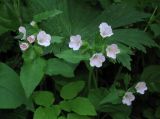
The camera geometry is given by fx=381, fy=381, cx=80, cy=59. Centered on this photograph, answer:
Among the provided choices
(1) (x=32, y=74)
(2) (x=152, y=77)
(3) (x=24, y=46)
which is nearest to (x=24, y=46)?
(3) (x=24, y=46)

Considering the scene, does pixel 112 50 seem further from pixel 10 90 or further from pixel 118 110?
pixel 10 90

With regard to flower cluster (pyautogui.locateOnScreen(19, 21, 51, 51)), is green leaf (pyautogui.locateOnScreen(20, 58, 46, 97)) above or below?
below

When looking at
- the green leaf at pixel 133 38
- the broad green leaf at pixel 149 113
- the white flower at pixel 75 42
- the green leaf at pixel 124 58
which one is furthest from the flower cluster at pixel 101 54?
the broad green leaf at pixel 149 113

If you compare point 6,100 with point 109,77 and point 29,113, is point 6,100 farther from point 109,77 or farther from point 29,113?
point 109,77

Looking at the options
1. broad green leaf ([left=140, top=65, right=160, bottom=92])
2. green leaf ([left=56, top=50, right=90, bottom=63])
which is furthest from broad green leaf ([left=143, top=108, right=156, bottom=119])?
green leaf ([left=56, top=50, right=90, bottom=63])

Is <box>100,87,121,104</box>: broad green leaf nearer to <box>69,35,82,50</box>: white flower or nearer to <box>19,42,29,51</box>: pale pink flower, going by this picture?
<box>69,35,82,50</box>: white flower

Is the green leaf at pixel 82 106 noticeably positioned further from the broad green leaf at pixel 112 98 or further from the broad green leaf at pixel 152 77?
the broad green leaf at pixel 152 77

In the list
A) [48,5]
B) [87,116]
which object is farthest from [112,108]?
[48,5]
